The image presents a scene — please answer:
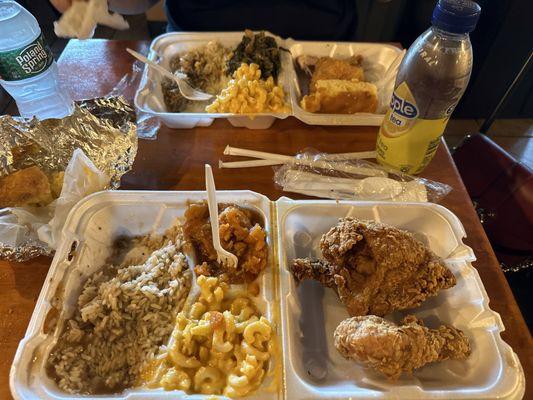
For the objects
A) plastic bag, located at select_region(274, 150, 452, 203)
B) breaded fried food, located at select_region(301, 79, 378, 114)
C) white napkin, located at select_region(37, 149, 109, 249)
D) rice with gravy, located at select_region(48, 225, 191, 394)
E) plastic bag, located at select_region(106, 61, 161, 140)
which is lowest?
rice with gravy, located at select_region(48, 225, 191, 394)

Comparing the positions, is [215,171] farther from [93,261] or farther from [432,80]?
[432,80]

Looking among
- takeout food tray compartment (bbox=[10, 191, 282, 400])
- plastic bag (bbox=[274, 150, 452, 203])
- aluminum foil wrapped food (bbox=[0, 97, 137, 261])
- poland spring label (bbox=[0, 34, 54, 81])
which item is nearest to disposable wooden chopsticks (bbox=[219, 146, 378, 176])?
plastic bag (bbox=[274, 150, 452, 203])

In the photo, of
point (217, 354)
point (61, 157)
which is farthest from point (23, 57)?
point (217, 354)

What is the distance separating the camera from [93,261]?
1.19 meters

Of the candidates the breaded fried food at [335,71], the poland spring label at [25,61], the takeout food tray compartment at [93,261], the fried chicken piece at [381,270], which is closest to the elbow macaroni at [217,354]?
the takeout food tray compartment at [93,261]

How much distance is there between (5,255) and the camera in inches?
44.1

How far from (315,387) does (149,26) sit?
4116mm

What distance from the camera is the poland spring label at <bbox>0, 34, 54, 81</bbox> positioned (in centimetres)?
120

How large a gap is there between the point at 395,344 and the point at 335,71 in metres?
1.23

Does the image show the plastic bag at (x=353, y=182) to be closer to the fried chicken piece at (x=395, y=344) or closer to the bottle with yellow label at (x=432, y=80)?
the bottle with yellow label at (x=432, y=80)

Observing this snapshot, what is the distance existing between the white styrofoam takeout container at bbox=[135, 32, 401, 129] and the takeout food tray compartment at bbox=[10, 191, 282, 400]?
0.46 meters

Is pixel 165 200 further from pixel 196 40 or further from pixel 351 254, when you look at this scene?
pixel 196 40

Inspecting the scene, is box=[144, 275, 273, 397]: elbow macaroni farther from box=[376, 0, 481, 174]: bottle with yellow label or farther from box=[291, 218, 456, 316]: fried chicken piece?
box=[376, 0, 481, 174]: bottle with yellow label

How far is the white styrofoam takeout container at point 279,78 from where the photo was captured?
1580 mm
